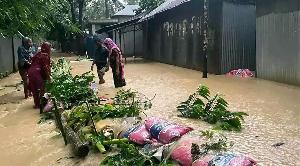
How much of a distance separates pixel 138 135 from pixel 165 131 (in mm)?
397

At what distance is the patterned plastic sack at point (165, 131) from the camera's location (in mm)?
5508

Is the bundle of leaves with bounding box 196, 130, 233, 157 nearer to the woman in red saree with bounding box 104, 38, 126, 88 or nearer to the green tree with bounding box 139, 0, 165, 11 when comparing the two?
the woman in red saree with bounding box 104, 38, 126, 88

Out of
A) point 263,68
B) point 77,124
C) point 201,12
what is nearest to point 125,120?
point 77,124

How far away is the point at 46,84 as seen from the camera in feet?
32.5

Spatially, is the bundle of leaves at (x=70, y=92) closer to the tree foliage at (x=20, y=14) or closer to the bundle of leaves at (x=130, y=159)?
the tree foliage at (x=20, y=14)

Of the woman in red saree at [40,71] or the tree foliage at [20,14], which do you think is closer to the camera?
the woman in red saree at [40,71]

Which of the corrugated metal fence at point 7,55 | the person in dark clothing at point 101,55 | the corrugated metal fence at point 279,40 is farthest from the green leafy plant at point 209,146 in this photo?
the corrugated metal fence at point 7,55

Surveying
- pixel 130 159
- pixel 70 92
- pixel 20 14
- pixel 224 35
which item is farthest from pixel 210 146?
pixel 224 35

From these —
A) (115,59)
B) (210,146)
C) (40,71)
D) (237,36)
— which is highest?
(237,36)

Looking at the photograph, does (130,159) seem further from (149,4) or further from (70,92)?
(149,4)

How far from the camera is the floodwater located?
580 cm

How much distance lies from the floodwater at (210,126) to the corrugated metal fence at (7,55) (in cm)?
598

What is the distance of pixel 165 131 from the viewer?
18.5 feet

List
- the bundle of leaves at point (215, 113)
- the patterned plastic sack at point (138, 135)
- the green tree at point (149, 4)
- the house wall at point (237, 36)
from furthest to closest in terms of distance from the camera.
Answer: the green tree at point (149, 4) < the house wall at point (237, 36) < the bundle of leaves at point (215, 113) < the patterned plastic sack at point (138, 135)
